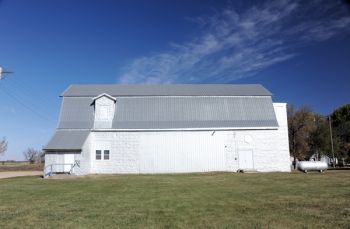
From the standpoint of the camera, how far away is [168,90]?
42.7 m

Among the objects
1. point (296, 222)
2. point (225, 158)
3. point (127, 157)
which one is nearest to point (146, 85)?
point (127, 157)

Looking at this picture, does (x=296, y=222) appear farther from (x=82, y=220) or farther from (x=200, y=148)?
(x=200, y=148)

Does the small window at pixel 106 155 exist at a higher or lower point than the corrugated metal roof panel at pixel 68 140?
lower

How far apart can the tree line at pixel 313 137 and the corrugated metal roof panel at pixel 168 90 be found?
23.6 meters

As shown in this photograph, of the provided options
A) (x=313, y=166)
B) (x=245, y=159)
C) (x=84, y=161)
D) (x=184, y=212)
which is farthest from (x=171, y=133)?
(x=184, y=212)

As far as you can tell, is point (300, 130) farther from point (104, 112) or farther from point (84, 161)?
point (84, 161)

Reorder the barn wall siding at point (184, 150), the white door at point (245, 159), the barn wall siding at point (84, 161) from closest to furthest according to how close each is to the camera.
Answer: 1. the barn wall siding at point (84, 161)
2. the barn wall siding at point (184, 150)
3. the white door at point (245, 159)

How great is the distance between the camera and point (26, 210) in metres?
12.6

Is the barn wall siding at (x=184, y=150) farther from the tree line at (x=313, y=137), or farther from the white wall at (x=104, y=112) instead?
the tree line at (x=313, y=137)

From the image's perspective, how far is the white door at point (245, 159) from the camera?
38.5 m

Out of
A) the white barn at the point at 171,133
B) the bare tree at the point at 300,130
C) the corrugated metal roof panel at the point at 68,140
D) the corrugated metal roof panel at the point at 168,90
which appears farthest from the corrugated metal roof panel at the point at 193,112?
the bare tree at the point at 300,130

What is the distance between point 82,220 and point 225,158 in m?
28.9

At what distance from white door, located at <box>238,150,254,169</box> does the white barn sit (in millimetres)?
101

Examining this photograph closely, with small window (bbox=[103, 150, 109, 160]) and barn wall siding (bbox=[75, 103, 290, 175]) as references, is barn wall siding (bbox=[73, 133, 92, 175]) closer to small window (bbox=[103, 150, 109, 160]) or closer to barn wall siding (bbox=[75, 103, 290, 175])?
barn wall siding (bbox=[75, 103, 290, 175])
